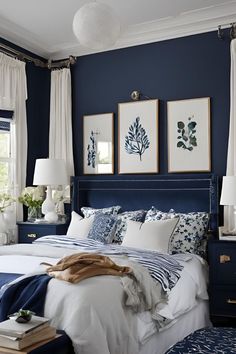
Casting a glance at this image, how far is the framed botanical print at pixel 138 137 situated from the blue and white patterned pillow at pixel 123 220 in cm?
60

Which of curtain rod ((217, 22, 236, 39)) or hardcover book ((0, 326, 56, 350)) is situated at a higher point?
curtain rod ((217, 22, 236, 39))

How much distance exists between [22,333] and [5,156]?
11.0 feet

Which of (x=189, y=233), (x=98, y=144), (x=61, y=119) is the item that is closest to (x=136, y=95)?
(x=98, y=144)

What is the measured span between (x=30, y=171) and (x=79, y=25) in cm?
295

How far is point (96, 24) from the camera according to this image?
3068mm

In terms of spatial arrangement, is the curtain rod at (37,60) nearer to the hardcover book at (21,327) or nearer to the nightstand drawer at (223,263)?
the nightstand drawer at (223,263)

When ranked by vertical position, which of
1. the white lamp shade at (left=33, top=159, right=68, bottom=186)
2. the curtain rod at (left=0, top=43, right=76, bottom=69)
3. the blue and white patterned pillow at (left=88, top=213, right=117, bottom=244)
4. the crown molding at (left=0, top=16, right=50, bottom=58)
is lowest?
the blue and white patterned pillow at (left=88, top=213, right=117, bottom=244)

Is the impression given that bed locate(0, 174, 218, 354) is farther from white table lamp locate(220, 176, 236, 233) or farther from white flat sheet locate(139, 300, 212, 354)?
white table lamp locate(220, 176, 236, 233)

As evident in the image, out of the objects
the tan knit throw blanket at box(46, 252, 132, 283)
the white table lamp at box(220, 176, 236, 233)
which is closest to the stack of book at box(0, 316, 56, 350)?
the tan knit throw blanket at box(46, 252, 132, 283)

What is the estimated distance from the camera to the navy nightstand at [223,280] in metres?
4.06

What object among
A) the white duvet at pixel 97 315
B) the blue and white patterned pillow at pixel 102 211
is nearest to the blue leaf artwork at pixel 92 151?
the blue and white patterned pillow at pixel 102 211

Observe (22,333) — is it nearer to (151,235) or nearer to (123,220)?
(151,235)

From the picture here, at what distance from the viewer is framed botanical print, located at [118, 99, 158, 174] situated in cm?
517

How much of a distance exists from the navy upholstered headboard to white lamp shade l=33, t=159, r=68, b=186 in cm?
31
